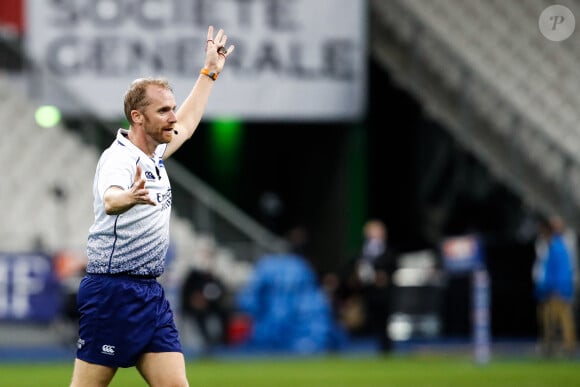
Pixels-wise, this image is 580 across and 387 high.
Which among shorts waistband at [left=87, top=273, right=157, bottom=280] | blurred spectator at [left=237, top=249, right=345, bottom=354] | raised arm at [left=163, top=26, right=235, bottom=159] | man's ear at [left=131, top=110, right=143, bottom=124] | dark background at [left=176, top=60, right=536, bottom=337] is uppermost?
dark background at [left=176, top=60, right=536, bottom=337]

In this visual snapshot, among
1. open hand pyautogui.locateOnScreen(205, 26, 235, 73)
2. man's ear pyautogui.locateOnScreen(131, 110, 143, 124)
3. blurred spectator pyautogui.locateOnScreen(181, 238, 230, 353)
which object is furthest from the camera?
blurred spectator pyautogui.locateOnScreen(181, 238, 230, 353)

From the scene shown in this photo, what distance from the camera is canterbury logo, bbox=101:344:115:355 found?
23.6 feet

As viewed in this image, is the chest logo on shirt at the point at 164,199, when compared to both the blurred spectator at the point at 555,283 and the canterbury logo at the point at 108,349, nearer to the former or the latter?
the canterbury logo at the point at 108,349

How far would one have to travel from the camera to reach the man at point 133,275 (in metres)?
7.18

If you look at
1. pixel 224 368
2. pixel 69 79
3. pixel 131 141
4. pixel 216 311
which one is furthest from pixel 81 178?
pixel 131 141

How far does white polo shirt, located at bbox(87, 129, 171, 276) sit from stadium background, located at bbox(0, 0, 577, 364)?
67.8 ft

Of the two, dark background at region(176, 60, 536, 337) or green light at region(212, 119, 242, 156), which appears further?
green light at region(212, 119, 242, 156)

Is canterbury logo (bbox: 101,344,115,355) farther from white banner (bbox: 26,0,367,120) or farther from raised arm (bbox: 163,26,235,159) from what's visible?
white banner (bbox: 26,0,367,120)

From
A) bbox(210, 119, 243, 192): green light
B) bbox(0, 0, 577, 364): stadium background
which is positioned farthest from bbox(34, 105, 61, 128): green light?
bbox(210, 119, 243, 192): green light

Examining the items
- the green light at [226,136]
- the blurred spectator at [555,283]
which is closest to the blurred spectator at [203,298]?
the blurred spectator at [555,283]

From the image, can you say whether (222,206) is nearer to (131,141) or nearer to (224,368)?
(224,368)

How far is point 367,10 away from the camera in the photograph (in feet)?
97.4

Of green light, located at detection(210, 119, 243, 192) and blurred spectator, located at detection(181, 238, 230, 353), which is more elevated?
green light, located at detection(210, 119, 243, 192)

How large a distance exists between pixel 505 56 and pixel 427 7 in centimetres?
241
